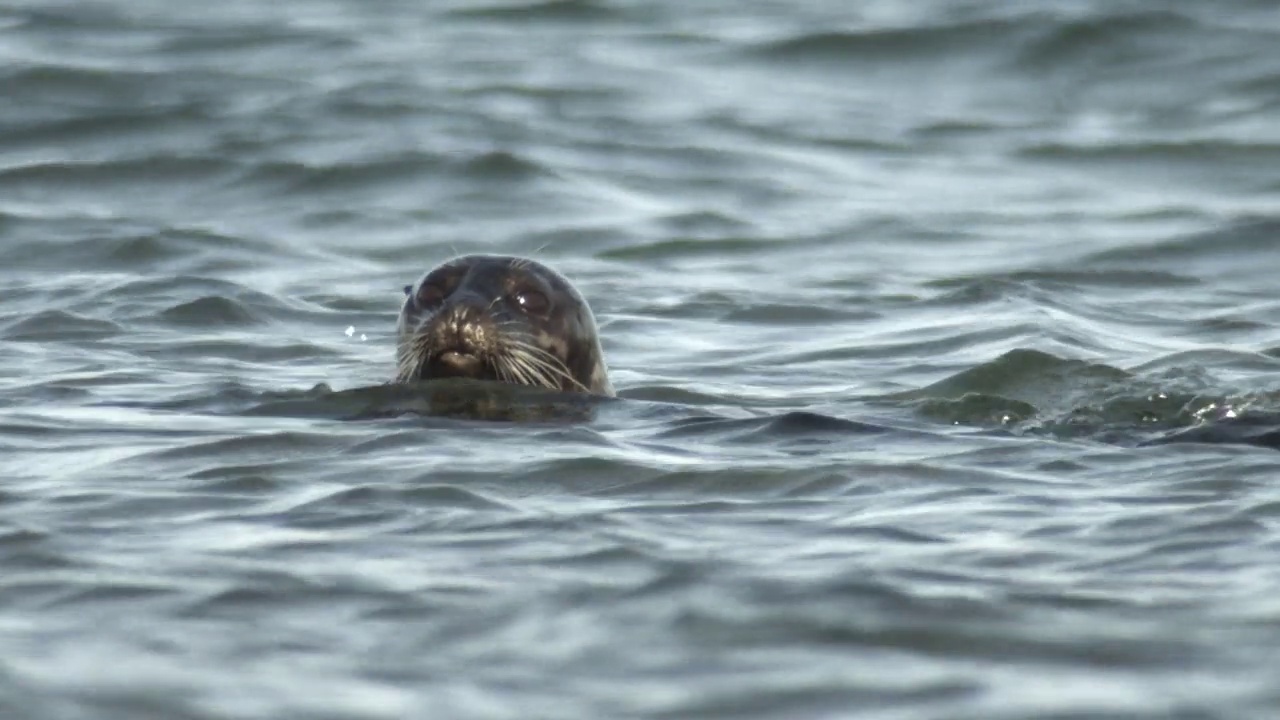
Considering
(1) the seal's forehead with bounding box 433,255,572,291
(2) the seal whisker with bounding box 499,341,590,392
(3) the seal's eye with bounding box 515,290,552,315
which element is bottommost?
A: (2) the seal whisker with bounding box 499,341,590,392

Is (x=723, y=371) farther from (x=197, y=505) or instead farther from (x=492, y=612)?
(x=492, y=612)

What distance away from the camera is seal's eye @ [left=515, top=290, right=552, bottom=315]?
9.16m

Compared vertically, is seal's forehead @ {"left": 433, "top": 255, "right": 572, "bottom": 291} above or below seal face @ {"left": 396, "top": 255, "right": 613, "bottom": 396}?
above

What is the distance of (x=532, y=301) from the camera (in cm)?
919

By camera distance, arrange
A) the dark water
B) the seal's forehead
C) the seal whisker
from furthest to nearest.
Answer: the seal's forehead < the seal whisker < the dark water

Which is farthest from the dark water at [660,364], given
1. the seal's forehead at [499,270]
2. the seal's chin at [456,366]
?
the seal's forehead at [499,270]

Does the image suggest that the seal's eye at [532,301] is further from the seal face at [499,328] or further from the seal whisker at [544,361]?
the seal whisker at [544,361]

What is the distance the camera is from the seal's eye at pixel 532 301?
9164 mm

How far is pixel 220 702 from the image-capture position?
4.94 meters

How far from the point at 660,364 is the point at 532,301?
197 centimetres

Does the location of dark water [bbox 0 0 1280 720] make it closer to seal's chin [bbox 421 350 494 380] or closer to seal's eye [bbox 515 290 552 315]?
seal's chin [bbox 421 350 494 380]

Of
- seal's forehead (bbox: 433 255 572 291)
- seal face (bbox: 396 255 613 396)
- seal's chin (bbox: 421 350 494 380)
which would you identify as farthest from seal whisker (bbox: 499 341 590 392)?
seal's forehead (bbox: 433 255 572 291)

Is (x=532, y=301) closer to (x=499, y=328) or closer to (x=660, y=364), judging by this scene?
(x=499, y=328)

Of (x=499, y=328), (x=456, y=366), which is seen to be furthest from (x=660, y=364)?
(x=456, y=366)
